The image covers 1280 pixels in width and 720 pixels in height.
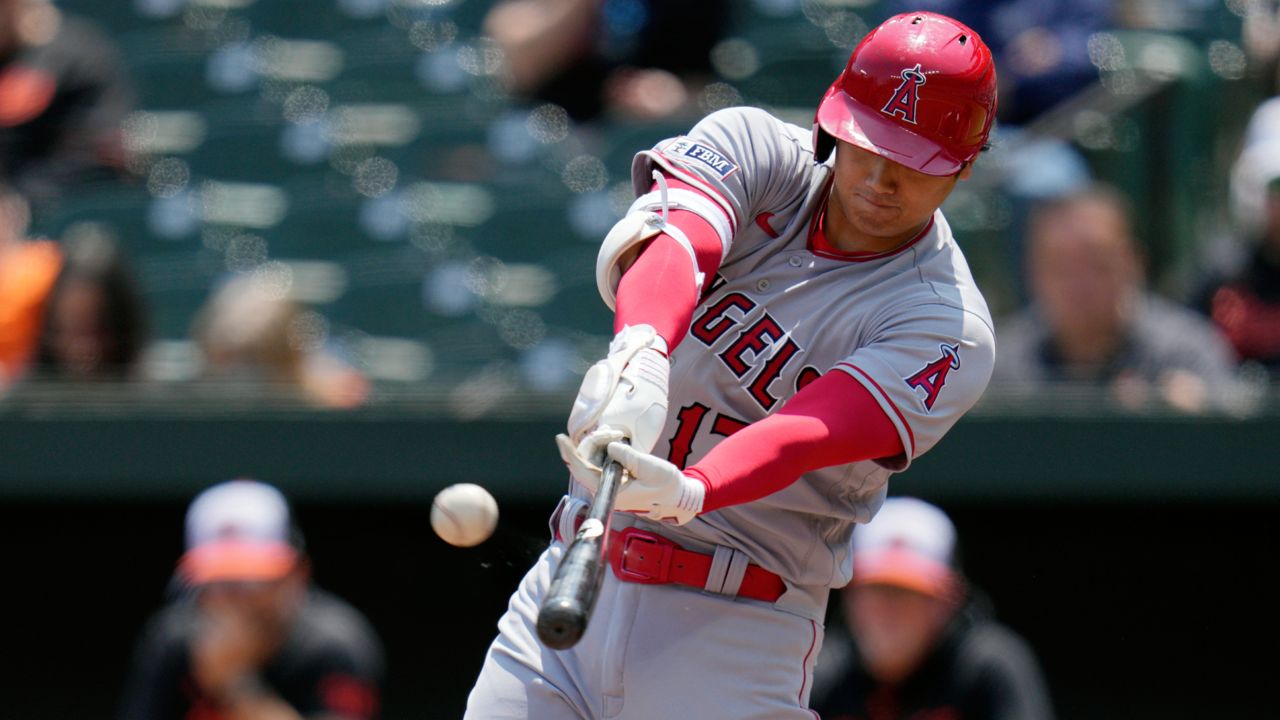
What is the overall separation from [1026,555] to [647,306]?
109 inches

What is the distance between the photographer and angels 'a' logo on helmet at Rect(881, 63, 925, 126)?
244cm

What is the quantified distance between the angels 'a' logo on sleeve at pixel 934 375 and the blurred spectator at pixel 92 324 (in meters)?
3.20

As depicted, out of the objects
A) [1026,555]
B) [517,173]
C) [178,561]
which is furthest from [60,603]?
[1026,555]

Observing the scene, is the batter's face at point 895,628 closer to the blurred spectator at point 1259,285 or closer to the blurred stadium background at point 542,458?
the blurred stadium background at point 542,458

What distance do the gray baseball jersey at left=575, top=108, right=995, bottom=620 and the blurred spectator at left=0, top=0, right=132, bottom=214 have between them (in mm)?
4115

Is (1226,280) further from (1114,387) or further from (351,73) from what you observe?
(351,73)

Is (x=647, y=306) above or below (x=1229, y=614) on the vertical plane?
above

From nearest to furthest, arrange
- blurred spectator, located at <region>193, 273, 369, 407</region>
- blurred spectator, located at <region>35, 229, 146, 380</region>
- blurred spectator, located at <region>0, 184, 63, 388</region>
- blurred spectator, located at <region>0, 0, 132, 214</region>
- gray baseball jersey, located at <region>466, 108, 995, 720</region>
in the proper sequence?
1. gray baseball jersey, located at <region>466, 108, 995, 720</region>
2. blurred spectator, located at <region>193, 273, 369, 407</region>
3. blurred spectator, located at <region>35, 229, 146, 380</region>
4. blurred spectator, located at <region>0, 184, 63, 388</region>
5. blurred spectator, located at <region>0, 0, 132, 214</region>

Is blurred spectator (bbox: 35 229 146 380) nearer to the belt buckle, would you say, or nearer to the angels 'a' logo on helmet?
the belt buckle

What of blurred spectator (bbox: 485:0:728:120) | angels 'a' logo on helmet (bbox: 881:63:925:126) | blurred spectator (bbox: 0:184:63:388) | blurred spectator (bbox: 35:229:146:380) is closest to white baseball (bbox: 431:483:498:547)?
angels 'a' logo on helmet (bbox: 881:63:925:126)

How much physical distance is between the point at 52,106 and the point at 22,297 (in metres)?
1.07

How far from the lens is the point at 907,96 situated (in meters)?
2.45

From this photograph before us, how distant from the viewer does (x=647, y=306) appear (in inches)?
91.7

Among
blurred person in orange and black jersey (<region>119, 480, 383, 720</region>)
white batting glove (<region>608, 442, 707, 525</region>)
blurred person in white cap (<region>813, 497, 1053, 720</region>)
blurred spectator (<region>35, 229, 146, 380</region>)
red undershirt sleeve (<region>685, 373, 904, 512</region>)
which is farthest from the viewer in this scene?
blurred spectator (<region>35, 229, 146, 380</region>)
